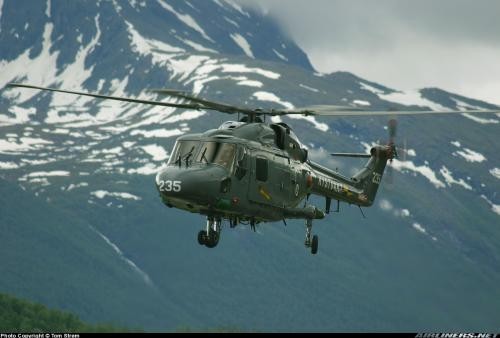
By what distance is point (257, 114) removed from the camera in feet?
280

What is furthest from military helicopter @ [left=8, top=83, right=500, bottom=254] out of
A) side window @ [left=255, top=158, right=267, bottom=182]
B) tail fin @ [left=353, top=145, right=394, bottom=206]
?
tail fin @ [left=353, top=145, right=394, bottom=206]

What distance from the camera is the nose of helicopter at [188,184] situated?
→ 76875 millimetres

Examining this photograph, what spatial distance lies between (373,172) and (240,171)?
22.2 metres

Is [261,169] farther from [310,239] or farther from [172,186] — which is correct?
[310,239]

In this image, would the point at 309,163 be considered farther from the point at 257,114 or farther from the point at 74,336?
the point at 74,336

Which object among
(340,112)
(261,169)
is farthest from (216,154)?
(340,112)

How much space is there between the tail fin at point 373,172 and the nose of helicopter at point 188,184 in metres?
22.5

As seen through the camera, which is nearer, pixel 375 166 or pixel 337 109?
pixel 337 109

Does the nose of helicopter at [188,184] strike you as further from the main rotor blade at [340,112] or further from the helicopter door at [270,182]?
the main rotor blade at [340,112]

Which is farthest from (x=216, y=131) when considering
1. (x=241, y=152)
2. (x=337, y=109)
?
(x=337, y=109)

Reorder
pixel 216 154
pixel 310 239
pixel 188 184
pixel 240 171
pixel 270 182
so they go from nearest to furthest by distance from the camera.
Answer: pixel 188 184 → pixel 216 154 → pixel 240 171 → pixel 270 182 → pixel 310 239

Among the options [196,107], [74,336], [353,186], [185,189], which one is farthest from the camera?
[353,186]

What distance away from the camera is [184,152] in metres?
79.2

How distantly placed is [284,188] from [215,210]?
6.57 metres
